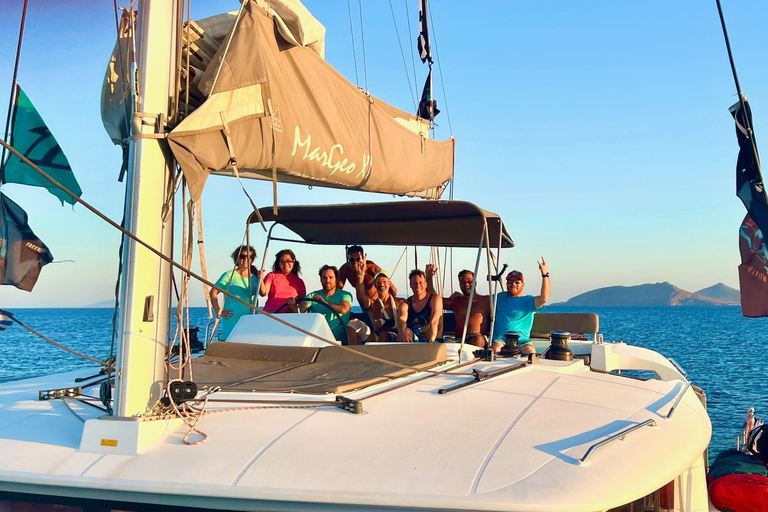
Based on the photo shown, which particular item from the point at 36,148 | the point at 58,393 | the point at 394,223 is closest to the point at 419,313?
the point at 394,223

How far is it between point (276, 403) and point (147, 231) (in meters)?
1.13

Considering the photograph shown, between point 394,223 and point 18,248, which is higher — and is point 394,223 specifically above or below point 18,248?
above

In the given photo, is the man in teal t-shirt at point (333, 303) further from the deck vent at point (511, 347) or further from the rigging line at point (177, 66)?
the rigging line at point (177, 66)

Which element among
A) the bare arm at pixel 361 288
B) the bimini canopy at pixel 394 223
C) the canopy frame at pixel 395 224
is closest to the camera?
the canopy frame at pixel 395 224

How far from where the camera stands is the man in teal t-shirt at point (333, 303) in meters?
6.31

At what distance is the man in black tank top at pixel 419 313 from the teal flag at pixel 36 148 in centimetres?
324

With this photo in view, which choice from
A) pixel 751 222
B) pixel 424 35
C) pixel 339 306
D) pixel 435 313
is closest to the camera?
pixel 751 222

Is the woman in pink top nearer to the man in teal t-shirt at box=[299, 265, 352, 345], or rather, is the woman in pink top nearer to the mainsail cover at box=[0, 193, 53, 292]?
the man in teal t-shirt at box=[299, 265, 352, 345]

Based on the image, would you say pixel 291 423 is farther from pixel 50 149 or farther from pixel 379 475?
pixel 50 149

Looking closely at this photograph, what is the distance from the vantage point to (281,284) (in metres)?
6.94

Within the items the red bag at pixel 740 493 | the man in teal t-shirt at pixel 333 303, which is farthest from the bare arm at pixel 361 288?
the red bag at pixel 740 493

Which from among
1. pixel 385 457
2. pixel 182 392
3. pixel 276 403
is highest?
pixel 182 392

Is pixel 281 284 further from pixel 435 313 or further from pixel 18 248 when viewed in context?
pixel 18 248

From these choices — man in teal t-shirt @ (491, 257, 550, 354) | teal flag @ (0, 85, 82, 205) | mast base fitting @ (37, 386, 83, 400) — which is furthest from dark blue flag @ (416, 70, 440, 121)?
mast base fitting @ (37, 386, 83, 400)
